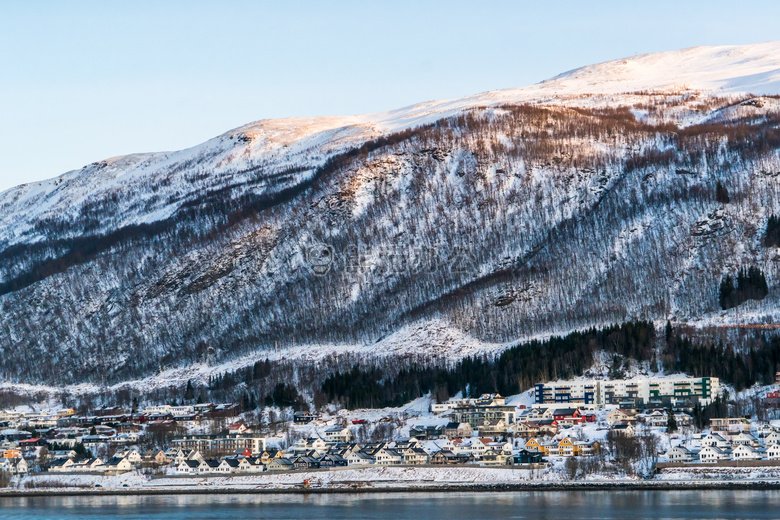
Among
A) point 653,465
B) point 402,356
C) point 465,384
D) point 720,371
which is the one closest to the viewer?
point 653,465

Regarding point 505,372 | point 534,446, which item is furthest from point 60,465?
point 505,372

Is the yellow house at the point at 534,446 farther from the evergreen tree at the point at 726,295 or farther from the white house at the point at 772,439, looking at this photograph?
the evergreen tree at the point at 726,295

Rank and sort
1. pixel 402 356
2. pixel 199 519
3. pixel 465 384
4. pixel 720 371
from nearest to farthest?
pixel 199 519, pixel 720 371, pixel 465 384, pixel 402 356

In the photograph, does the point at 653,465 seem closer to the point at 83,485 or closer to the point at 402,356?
the point at 83,485

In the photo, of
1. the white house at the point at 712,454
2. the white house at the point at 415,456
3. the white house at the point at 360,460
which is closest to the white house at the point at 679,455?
the white house at the point at 712,454

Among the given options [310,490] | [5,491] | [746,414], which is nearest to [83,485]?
[5,491]

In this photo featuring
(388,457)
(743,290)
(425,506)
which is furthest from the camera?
(743,290)

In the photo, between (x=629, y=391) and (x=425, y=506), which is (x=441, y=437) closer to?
(x=629, y=391)
